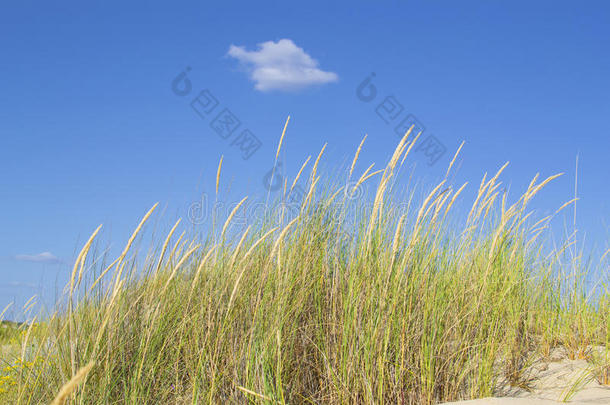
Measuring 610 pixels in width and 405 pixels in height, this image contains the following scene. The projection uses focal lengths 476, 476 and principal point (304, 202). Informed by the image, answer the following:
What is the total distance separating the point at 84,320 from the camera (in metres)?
2.82

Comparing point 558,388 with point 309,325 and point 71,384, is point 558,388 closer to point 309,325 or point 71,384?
point 309,325

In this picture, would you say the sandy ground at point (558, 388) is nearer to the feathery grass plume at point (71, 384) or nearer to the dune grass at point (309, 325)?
the dune grass at point (309, 325)

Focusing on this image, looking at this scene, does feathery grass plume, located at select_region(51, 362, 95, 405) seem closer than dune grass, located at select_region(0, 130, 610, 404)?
Yes

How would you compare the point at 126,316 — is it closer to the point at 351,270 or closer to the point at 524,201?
the point at 351,270

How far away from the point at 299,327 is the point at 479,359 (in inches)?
37.4

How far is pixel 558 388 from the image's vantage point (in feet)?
9.08

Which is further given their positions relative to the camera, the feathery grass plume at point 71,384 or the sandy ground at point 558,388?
the sandy ground at point 558,388

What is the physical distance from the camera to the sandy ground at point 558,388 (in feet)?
7.37

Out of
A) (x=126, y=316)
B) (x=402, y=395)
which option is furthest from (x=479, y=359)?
(x=126, y=316)

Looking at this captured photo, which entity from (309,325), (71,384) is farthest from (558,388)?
(71,384)

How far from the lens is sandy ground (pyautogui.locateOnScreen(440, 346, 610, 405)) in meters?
2.25

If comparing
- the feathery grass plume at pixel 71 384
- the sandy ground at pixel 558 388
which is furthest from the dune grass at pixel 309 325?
the feathery grass plume at pixel 71 384

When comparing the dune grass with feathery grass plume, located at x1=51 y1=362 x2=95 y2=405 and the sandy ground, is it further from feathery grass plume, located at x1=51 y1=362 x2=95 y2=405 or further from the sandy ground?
feathery grass plume, located at x1=51 y1=362 x2=95 y2=405

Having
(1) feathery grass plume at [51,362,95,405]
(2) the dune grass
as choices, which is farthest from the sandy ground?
(1) feathery grass plume at [51,362,95,405]
